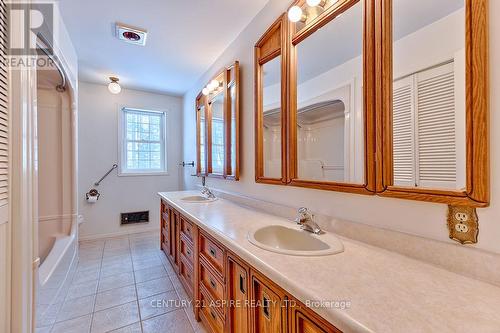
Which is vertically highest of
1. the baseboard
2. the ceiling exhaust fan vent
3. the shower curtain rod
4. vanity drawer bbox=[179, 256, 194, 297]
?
the ceiling exhaust fan vent

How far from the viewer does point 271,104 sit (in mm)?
1723

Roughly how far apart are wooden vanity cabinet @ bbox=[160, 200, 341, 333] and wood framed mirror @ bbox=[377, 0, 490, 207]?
24.3 inches

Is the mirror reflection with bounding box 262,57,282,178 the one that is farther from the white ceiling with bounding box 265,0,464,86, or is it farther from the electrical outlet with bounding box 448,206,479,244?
the electrical outlet with bounding box 448,206,479,244

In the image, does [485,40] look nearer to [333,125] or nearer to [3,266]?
[333,125]

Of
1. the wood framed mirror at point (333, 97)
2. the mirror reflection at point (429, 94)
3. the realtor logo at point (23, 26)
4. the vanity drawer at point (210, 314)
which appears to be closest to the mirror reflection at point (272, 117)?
the wood framed mirror at point (333, 97)

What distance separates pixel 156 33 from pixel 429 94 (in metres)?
2.28

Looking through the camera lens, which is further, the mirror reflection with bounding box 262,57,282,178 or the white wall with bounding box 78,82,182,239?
the white wall with bounding box 78,82,182,239

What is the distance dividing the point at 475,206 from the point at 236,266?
95 centimetres

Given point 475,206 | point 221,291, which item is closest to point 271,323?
point 221,291

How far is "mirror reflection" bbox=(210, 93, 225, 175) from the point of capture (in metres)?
2.50

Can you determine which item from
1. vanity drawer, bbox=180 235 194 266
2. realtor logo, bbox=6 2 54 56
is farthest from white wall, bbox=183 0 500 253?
realtor logo, bbox=6 2 54 56

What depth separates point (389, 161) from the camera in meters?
0.98

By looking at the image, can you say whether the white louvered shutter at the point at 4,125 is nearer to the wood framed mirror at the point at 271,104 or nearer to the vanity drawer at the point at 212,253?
the vanity drawer at the point at 212,253

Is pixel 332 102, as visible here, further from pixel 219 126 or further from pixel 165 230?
pixel 165 230
